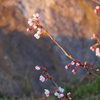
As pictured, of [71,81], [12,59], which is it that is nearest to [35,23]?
[12,59]

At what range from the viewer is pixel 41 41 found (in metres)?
5.16

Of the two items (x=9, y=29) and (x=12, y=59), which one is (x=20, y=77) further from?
(x=9, y=29)

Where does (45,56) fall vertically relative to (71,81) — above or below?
above

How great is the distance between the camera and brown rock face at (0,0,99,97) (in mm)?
4922

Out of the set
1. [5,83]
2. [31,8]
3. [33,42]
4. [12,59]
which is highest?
[31,8]

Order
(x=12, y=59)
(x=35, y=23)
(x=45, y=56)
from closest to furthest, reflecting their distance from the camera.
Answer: (x=35, y=23), (x=12, y=59), (x=45, y=56)

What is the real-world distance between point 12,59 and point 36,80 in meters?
0.60

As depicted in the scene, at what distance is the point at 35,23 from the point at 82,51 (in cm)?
360

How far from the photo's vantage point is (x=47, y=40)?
5184 mm

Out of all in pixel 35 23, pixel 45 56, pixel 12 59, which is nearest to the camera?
pixel 35 23

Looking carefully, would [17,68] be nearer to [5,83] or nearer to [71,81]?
[5,83]

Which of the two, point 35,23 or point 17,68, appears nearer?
point 35,23

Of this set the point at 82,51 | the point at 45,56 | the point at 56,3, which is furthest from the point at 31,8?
the point at 82,51

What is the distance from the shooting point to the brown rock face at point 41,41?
4.92 m
